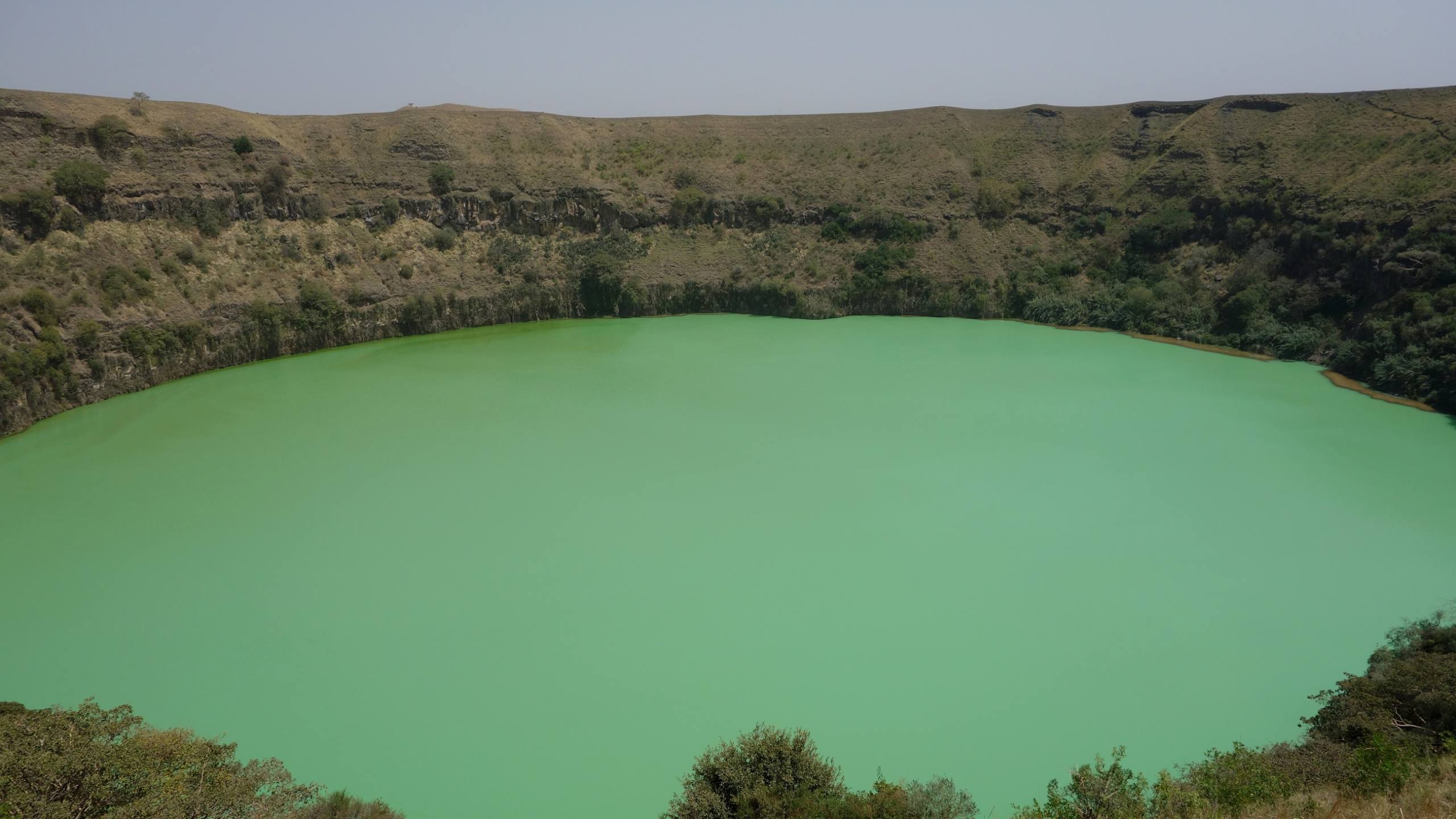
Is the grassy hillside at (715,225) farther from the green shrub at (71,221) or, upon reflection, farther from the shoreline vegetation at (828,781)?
the shoreline vegetation at (828,781)

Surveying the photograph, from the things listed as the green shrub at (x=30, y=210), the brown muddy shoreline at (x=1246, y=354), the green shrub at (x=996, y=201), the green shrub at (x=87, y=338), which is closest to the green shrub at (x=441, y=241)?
the green shrub at (x=30, y=210)

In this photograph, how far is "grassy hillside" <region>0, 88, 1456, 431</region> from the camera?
31.8m

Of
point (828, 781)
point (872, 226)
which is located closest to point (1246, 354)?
point (872, 226)

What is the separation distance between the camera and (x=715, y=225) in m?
47.7

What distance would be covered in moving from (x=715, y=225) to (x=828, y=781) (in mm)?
39623

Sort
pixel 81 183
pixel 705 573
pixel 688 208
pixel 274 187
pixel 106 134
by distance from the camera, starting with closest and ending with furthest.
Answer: pixel 705 573 < pixel 81 183 < pixel 106 134 < pixel 274 187 < pixel 688 208

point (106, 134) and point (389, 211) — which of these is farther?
point (389, 211)

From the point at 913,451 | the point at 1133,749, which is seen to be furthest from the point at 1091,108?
the point at 1133,749

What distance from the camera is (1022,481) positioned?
22.0m

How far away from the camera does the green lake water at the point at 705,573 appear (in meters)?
13.4

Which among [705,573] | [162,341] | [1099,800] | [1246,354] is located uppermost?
[1246,354]

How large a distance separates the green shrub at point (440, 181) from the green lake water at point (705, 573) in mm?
17514

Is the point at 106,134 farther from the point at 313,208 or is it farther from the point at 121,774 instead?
the point at 121,774

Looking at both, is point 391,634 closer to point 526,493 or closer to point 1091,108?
point 526,493
